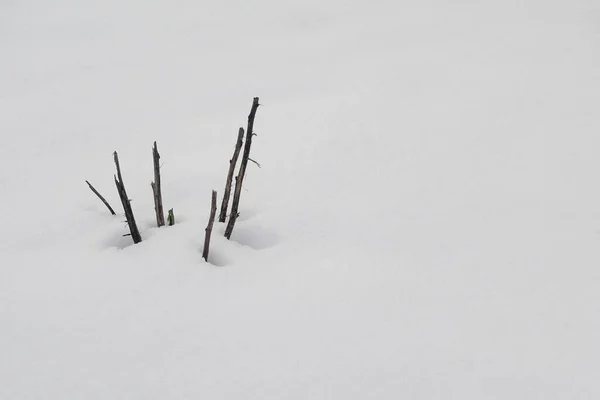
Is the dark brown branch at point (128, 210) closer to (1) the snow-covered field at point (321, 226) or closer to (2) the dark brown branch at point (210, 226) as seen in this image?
(1) the snow-covered field at point (321, 226)

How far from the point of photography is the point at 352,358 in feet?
3.18

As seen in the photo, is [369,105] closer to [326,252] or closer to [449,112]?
[449,112]

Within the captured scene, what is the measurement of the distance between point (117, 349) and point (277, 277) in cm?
42

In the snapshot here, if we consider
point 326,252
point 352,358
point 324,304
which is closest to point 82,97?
point 326,252

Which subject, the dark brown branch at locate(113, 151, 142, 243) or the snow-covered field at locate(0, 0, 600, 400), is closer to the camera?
the snow-covered field at locate(0, 0, 600, 400)

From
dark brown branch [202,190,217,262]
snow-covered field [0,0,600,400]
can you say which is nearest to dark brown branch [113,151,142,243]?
snow-covered field [0,0,600,400]

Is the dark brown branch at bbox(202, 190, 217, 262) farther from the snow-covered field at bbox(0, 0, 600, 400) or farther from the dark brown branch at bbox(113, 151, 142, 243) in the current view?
the dark brown branch at bbox(113, 151, 142, 243)

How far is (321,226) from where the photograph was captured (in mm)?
1386

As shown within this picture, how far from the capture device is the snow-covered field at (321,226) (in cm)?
95

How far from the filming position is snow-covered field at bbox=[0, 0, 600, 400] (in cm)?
95

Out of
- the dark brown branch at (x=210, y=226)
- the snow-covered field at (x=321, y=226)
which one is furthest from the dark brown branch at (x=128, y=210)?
the dark brown branch at (x=210, y=226)

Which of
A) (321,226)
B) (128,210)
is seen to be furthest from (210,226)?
(321,226)

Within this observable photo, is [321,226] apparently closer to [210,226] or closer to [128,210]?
[210,226]

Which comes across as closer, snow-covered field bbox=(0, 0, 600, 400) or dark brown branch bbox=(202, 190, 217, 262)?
snow-covered field bbox=(0, 0, 600, 400)
